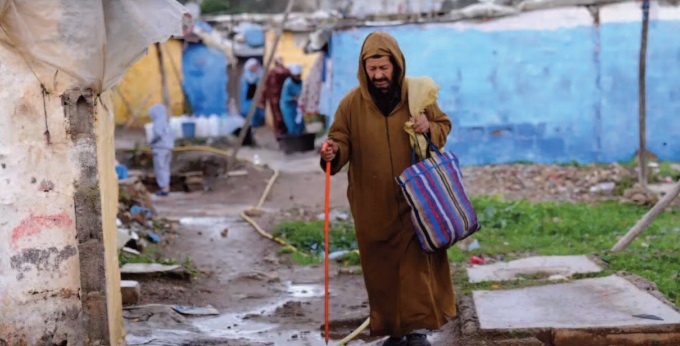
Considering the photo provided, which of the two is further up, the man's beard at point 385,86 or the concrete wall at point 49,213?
the man's beard at point 385,86

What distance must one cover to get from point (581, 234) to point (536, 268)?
214 centimetres

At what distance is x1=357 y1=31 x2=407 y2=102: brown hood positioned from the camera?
463 cm

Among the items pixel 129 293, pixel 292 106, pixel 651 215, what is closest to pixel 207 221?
pixel 129 293

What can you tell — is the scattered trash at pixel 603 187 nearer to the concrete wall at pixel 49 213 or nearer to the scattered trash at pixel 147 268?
the scattered trash at pixel 147 268

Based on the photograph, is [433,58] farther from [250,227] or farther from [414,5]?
[250,227]

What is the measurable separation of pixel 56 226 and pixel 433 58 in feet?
37.5

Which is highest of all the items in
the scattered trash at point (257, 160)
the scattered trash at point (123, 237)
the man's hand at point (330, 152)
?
the man's hand at point (330, 152)

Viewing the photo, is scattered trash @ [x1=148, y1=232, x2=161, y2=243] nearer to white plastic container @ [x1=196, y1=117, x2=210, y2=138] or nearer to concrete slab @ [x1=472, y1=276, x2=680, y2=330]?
concrete slab @ [x1=472, y1=276, x2=680, y2=330]

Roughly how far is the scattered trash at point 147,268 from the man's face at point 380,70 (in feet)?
11.5

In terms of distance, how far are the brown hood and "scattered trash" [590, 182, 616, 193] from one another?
24.6 ft

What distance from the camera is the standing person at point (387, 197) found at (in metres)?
4.74

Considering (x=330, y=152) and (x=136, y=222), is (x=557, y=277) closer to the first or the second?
(x=330, y=152)

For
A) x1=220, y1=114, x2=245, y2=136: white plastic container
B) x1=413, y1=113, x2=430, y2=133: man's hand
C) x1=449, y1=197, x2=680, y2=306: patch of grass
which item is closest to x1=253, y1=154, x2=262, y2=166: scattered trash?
x1=220, y1=114, x2=245, y2=136: white plastic container

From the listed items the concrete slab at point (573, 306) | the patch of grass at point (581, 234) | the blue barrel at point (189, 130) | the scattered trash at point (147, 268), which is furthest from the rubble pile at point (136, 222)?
the blue barrel at point (189, 130)
